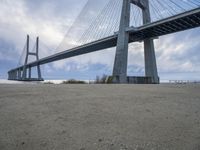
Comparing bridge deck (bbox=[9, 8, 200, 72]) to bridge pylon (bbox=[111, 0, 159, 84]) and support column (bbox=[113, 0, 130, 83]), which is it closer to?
support column (bbox=[113, 0, 130, 83])

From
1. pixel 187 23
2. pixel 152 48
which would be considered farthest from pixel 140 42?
pixel 187 23

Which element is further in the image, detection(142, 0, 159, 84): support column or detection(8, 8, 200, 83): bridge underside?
detection(142, 0, 159, 84): support column

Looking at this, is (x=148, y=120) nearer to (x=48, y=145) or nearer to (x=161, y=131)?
(x=161, y=131)

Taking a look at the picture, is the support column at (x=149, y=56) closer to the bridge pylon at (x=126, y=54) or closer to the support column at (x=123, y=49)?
the bridge pylon at (x=126, y=54)

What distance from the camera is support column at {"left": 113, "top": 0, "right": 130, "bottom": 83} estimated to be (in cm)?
2308

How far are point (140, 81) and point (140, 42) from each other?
19.9ft

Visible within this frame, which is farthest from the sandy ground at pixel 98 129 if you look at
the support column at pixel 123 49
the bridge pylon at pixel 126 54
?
the support column at pixel 123 49

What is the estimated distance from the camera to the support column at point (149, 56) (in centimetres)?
2516

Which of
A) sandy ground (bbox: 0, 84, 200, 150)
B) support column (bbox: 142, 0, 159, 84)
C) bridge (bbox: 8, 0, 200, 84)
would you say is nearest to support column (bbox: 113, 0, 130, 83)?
bridge (bbox: 8, 0, 200, 84)

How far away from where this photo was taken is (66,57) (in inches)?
1254

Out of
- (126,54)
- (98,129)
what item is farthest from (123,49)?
(98,129)

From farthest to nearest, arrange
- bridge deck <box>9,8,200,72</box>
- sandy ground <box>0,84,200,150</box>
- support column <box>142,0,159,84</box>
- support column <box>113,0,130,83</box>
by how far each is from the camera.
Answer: support column <box>142,0,159,84</box>, support column <box>113,0,130,83</box>, bridge deck <box>9,8,200,72</box>, sandy ground <box>0,84,200,150</box>

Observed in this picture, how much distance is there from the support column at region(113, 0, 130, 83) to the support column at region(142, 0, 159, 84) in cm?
328

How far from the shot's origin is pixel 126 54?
23531 millimetres
